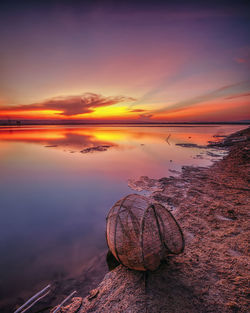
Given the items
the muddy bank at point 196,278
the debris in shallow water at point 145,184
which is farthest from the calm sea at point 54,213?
the muddy bank at point 196,278

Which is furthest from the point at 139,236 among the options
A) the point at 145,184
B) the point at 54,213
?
the point at 145,184

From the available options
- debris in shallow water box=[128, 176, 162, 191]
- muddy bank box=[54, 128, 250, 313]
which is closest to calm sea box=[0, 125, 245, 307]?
debris in shallow water box=[128, 176, 162, 191]

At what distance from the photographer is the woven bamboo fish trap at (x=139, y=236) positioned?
3537 millimetres

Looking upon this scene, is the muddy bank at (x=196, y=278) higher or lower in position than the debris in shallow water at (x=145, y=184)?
higher

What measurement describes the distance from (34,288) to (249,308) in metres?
5.11

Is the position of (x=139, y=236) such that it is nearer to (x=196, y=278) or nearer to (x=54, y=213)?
(x=196, y=278)

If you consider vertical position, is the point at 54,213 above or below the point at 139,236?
below

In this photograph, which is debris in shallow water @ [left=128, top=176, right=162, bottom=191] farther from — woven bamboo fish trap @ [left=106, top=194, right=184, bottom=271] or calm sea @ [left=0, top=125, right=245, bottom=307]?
woven bamboo fish trap @ [left=106, top=194, right=184, bottom=271]

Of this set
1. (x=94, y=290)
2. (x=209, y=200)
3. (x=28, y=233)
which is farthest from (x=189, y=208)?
(x=28, y=233)

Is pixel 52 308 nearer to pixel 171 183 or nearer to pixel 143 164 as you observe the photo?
Answer: pixel 171 183

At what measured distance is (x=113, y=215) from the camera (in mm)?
4266

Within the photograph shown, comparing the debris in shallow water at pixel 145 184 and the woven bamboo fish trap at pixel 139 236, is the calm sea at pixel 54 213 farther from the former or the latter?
the woven bamboo fish trap at pixel 139 236

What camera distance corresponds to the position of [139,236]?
11.5 feet

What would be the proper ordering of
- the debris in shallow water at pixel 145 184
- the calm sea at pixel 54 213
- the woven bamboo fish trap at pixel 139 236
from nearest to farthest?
the woven bamboo fish trap at pixel 139 236, the calm sea at pixel 54 213, the debris in shallow water at pixel 145 184
